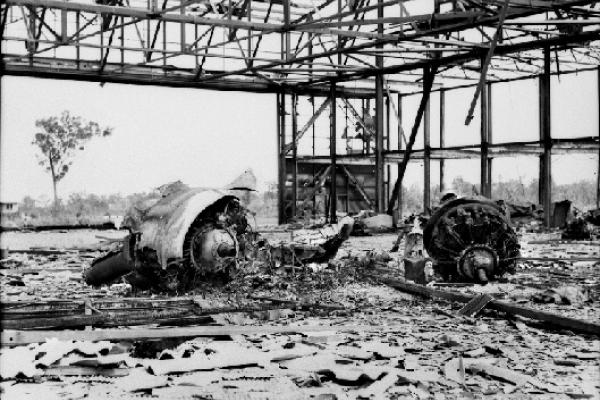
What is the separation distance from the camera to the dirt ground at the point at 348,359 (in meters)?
5.23

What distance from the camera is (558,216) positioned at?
82.1 ft

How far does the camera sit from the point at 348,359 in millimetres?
6023

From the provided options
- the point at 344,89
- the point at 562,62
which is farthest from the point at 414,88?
the point at 562,62

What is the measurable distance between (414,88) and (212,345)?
25260 millimetres

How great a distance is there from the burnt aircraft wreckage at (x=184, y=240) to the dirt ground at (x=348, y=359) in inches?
22.3

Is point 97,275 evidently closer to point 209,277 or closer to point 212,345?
point 209,277

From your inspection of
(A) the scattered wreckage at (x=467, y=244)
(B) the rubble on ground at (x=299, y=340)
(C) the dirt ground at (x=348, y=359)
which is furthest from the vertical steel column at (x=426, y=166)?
(C) the dirt ground at (x=348, y=359)

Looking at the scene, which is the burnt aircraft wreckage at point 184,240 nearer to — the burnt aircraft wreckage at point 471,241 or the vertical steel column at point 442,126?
the burnt aircraft wreckage at point 471,241

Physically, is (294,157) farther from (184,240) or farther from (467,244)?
(184,240)

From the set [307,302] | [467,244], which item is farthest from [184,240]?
[467,244]

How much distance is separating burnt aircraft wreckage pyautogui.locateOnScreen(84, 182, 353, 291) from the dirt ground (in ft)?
1.86

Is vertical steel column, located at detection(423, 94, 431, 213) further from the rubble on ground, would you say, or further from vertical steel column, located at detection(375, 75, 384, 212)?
the rubble on ground

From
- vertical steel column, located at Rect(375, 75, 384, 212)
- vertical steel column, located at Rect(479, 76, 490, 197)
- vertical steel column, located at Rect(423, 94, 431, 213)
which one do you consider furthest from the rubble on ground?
vertical steel column, located at Rect(423, 94, 431, 213)

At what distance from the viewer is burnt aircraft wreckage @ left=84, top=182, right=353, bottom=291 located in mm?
9828
